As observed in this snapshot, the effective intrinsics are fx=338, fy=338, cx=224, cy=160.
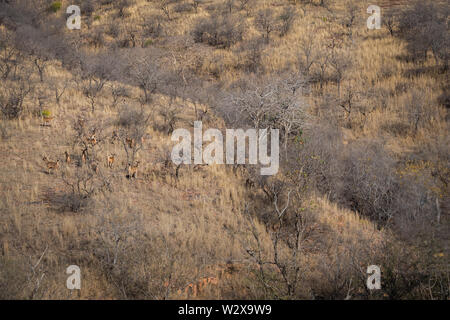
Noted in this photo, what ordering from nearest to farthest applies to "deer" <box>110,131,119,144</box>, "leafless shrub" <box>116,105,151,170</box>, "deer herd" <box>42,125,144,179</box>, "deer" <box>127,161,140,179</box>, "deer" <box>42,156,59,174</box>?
1. "deer" <box>42,156,59,174</box>
2. "deer herd" <box>42,125,144,179</box>
3. "deer" <box>127,161,140,179</box>
4. "leafless shrub" <box>116,105,151,170</box>
5. "deer" <box>110,131,119,144</box>

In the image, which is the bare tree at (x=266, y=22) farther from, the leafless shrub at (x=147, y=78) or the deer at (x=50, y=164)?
the deer at (x=50, y=164)

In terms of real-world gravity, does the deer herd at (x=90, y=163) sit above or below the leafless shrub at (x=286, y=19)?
below

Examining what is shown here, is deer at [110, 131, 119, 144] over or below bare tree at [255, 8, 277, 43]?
below

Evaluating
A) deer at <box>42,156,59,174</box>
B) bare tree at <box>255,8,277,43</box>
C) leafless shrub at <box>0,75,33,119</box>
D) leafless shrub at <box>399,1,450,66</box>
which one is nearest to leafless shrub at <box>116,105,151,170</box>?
deer at <box>42,156,59,174</box>

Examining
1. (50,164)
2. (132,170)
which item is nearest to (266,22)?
(132,170)

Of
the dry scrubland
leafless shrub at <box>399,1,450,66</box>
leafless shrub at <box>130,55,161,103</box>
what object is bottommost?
the dry scrubland

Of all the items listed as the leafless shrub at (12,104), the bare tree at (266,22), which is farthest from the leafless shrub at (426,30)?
the leafless shrub at (12,104)

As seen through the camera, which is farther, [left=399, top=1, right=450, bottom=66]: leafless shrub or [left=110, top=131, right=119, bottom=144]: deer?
[left=399, top=1, right=450, bottom=66]: leafless shrub

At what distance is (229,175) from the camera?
1016 cm

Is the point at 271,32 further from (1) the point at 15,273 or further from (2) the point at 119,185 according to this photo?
(1) the point at 15,273

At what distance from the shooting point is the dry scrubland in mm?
5438

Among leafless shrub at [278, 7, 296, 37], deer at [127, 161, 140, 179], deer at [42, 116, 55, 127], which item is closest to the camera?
deer at [127, 161, 140, 179]

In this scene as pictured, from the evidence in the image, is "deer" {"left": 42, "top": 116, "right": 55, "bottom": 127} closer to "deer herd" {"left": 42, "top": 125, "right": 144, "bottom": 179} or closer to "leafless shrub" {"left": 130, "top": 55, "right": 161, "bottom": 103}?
"deer herd" {"left": 42, "top": 125, "right": 144, "bottom": 179}

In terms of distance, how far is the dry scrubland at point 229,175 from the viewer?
17.8 feet
